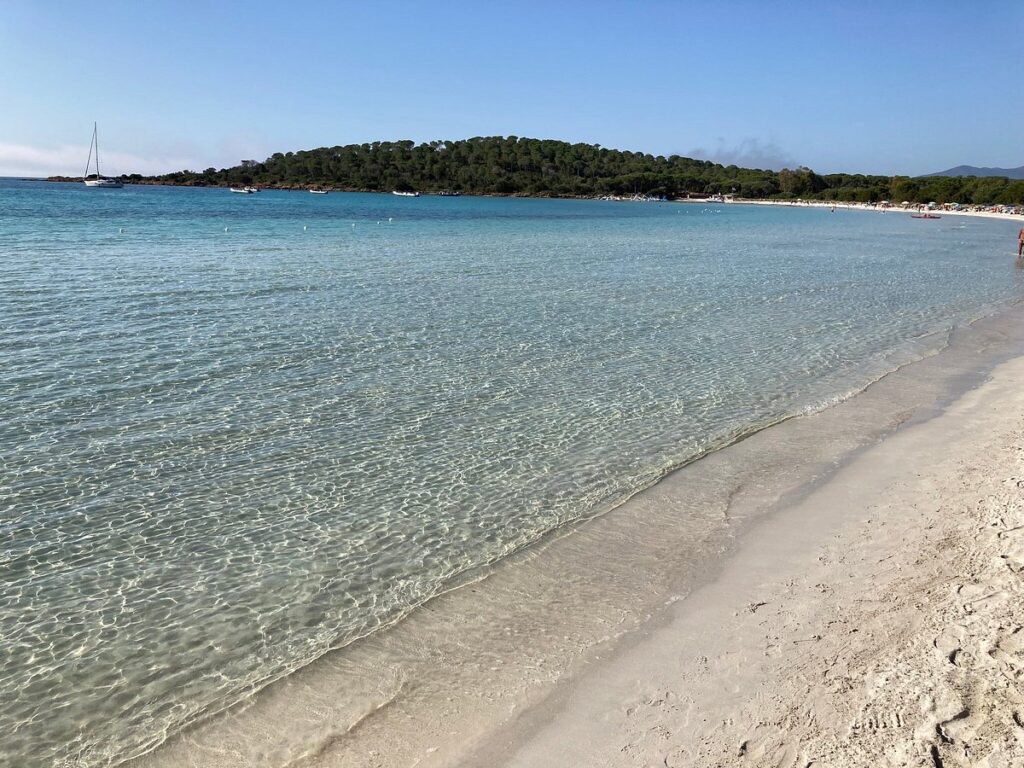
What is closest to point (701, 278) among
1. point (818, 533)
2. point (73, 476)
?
point (818, 533)

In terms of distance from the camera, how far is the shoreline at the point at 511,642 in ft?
17.5

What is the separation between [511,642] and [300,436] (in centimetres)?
592

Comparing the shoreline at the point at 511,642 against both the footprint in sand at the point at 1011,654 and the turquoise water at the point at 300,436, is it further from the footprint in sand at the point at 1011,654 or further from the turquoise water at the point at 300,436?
the footprint in sand at the point at 1011,654

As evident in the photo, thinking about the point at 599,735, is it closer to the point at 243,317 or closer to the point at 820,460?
the point at 820,460

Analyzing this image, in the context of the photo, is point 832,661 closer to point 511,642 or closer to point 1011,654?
point 1011,654

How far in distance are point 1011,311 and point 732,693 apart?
2537cm

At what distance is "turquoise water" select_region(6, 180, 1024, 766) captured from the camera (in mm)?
6504

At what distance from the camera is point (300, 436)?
11188mm

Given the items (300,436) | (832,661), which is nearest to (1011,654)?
(832,661)

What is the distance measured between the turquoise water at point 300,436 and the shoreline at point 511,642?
35cm

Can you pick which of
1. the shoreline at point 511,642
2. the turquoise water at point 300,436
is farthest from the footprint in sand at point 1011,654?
the turquoise water at point 300,436

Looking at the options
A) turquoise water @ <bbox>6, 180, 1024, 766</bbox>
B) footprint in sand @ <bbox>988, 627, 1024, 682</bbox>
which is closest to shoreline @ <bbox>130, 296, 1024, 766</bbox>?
turquoise water @ <bbox>6, 180, 1024, 766</bbox>

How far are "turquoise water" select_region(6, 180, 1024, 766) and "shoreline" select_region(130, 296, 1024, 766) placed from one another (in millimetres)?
351

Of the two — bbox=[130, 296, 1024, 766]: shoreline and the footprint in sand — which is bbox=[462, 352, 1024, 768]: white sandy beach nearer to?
the footprint in sand
